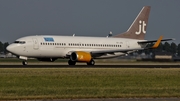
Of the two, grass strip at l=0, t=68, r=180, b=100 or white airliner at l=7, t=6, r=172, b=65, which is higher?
white airliner at l=7, t=6, r=172, b=65

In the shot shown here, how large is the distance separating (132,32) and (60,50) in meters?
13.9

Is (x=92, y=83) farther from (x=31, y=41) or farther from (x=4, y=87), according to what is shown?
(x=31, y=41)

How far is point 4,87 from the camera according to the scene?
28.3m

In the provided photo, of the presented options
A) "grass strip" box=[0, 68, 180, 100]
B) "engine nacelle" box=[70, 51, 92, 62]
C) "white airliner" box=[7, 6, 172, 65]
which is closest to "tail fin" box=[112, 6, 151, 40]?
"white airliner" box=[7, 6, 172, 65]

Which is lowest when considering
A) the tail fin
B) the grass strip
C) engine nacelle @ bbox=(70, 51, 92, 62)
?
the grass strip

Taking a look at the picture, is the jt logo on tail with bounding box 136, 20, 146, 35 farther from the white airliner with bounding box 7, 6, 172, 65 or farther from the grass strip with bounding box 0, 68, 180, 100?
the grass strip with bounding box 0, 68, 180, 100

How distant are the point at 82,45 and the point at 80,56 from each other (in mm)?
3656

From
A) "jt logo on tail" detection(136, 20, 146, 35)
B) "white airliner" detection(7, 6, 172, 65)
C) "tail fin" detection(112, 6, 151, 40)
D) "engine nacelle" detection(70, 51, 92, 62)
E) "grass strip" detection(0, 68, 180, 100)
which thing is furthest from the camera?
"jt logo on tail" detection(136, 20, 146, 35)

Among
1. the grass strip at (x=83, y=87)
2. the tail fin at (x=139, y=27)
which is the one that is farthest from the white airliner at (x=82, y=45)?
the grass strip at (x=83, y=87)

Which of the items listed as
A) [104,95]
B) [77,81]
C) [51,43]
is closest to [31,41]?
[51,43]

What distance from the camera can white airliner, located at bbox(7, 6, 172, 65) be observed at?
58594 millimetres

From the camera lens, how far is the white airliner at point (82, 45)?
5859 cm

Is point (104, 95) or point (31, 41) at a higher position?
point (31, 41)

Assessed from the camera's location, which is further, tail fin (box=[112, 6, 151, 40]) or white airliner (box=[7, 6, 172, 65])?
tail fin (box=[112, 6, 151, 40])
